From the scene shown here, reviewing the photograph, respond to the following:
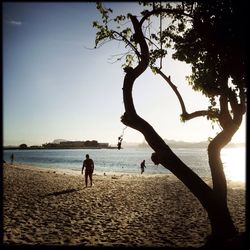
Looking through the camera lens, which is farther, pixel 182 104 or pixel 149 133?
pixel 182 104

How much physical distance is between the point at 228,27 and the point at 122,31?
416cm

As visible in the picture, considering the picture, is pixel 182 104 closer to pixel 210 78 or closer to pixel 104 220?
pixel 210 78

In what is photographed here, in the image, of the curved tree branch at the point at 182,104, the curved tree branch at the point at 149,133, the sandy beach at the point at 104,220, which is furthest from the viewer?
the curved tree branch at the point at 182,104

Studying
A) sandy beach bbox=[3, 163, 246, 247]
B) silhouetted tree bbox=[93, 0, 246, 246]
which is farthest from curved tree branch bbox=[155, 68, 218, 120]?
sandy beach bbox=[3, 163, 246, 247]

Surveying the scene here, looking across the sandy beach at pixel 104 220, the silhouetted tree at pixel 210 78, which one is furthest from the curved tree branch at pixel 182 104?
the sandy beach at pixel 104 220

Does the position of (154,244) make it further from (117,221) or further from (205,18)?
(205,18)

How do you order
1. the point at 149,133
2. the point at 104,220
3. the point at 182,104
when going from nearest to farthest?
the point at 149,133 < the point at 182,104 < the point at 104,220

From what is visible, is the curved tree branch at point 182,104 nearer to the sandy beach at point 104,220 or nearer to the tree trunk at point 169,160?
the tree trunk at point 169,160

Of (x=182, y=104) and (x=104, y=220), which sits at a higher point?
(x=182, y=104)

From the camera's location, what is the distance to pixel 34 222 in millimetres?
10875

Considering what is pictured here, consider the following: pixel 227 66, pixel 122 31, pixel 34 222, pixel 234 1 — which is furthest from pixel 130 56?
pixel 34 222

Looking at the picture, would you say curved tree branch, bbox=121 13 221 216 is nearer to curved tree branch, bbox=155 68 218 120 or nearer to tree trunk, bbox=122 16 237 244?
tree trunk, bbox=122 16 237 244

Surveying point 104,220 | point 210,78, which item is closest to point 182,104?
point 210,78

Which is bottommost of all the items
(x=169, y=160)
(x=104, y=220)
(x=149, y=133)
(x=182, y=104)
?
(x=104, y=220)
